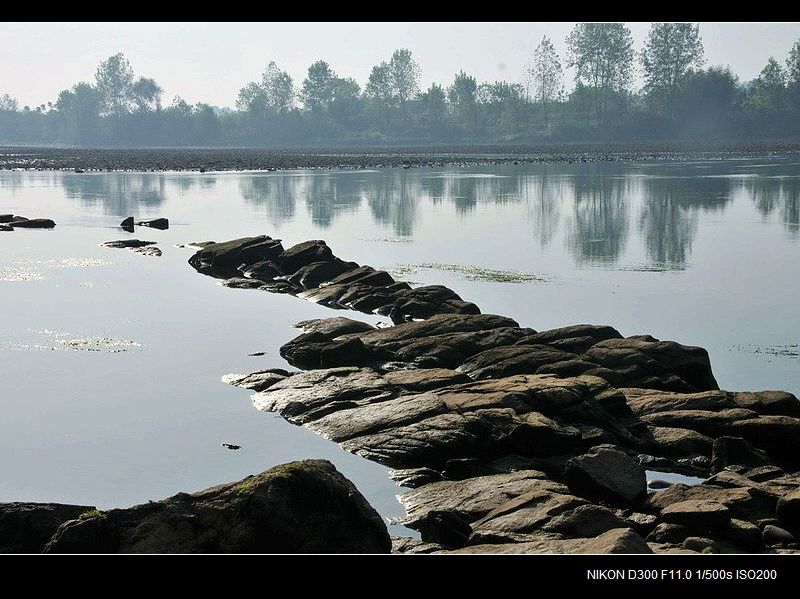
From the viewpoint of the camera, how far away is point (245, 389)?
1975cm

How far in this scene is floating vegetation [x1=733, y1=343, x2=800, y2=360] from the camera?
21812 millimetres

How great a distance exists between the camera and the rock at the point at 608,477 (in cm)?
1299

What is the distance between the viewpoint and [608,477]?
13195mm

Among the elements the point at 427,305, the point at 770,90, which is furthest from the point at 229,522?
the point at 770,90

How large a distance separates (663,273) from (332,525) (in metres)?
24.9

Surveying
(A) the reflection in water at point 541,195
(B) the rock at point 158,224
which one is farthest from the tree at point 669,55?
(B) the rock at point 158,224

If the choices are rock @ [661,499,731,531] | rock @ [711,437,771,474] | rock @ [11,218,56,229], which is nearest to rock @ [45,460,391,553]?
rock @ [661,499,731,531]

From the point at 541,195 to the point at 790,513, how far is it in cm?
5458

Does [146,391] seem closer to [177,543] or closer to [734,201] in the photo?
[177,543]

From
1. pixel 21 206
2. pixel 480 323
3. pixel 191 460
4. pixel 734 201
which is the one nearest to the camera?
pixel 191 460

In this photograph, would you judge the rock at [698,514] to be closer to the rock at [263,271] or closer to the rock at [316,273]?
the rock at [316,273]

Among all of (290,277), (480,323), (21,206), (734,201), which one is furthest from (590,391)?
(21,206)

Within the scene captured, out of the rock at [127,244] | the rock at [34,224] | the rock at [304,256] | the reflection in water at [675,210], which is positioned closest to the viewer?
the rock at [304,256]

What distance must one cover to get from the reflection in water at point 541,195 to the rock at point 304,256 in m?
9.78
